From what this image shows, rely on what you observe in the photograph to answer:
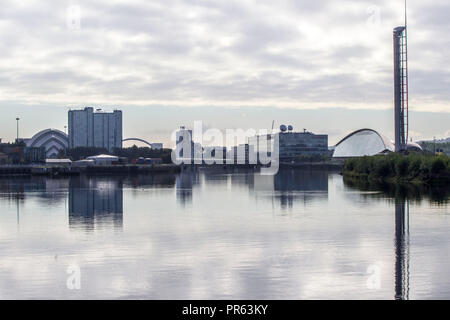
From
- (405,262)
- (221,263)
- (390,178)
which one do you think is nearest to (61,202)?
(221,263)

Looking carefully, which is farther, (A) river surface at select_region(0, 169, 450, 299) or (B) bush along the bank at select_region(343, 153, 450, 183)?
(B) bush along the bank at select_region(343, 153, 450, 183)

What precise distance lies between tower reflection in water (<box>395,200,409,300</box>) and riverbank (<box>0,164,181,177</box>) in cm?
9851

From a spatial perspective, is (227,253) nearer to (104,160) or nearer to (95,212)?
(95,212)

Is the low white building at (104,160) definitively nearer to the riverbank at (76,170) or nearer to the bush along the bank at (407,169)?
the riverbank at (76,170)

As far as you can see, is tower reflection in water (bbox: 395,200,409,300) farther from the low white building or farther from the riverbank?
the low white building

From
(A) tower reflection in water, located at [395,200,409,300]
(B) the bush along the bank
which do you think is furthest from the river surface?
(B) the bush along the bank

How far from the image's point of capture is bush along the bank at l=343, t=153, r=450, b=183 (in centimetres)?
7644

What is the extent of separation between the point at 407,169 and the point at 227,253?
6100 centimetres

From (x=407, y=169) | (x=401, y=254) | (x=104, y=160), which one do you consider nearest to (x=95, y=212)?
(x=401, y=254)

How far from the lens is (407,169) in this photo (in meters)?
82.5

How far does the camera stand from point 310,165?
190 metres

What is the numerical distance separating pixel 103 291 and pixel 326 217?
22349 mm

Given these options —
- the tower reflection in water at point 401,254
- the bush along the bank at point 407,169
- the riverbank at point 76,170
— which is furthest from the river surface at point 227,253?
the riverbank at point 76,170
